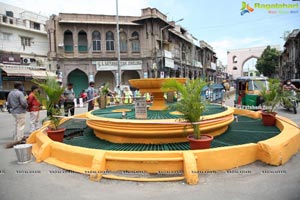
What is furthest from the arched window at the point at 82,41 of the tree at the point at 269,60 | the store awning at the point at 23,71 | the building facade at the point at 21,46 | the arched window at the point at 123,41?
the tree at the point at 269,60

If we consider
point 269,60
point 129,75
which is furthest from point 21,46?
point 269,60

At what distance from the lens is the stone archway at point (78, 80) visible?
97.0ft

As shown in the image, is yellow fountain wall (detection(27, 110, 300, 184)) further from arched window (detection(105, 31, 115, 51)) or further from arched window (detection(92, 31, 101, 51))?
arched window (detection(105, 31, 115, 51))

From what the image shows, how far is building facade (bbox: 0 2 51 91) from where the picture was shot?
951 inches

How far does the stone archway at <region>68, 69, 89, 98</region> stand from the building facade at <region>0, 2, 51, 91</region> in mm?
3166

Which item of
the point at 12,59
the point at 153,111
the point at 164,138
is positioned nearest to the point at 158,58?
the point at 12,59

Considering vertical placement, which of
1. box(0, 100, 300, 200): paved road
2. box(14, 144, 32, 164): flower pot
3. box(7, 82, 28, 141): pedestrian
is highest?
box(7, 82, 28, 141): pedestrian

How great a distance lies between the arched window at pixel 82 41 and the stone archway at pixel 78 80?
8.96 ft

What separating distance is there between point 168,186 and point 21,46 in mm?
29269

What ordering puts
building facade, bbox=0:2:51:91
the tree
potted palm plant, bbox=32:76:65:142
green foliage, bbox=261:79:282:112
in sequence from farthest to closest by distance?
the tree, building facade, bbox=0:2:51:91, green foliage, bbox=261:79:282:112, potted palm plant, bbox=32:76:65:142

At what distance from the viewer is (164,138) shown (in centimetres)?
529

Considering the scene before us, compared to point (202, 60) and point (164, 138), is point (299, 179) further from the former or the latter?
point (202, 60)

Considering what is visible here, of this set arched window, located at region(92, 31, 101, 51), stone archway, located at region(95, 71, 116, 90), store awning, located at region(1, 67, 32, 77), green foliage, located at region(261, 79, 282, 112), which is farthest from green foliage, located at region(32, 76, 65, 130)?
stone archway, located at region(95, 71, 116, 90)

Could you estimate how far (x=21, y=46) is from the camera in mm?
27391
